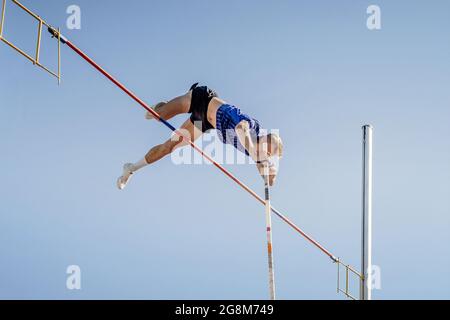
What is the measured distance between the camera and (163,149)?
7.42m

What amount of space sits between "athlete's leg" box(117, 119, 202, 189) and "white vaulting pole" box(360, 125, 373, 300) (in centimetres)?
225

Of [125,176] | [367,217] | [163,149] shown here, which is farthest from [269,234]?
[125,176]

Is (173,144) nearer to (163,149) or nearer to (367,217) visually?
(163,149)

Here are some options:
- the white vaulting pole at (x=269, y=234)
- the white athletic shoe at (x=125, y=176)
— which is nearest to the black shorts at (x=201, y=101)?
the white athletic shoe at (x=125, y=176)

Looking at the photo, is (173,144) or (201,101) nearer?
(201,101)

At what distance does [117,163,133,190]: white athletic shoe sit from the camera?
303 inches

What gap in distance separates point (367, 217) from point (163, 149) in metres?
2.85

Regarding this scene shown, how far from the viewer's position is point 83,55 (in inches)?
245

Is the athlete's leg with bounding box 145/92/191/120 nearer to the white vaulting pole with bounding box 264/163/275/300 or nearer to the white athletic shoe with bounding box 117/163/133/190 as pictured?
the white athletic shoe with bounding box 117/163/133/190
